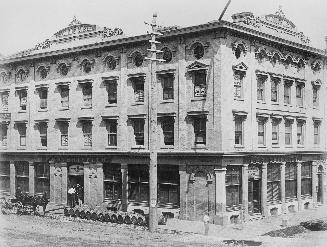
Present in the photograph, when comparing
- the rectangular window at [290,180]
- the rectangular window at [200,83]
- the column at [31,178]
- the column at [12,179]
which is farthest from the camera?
the column at [12,179]

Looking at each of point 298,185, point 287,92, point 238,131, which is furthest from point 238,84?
point 298,185

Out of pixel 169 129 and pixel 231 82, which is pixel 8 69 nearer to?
pixel 169 129

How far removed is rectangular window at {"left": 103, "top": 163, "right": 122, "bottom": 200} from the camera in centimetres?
3491

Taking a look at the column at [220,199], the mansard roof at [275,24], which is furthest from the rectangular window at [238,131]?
the mansard roof at [275,24]

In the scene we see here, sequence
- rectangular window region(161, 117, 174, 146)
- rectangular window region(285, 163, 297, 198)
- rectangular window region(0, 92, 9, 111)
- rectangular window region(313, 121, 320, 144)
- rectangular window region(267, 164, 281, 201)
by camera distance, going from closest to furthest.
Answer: rectangular window region(161, 117, 174, 146) → rectangular window region(267, 164, 281, 201) → rectangular window region(285, 163, 297, 198) → rectangular window region(313, 121, 320, 144) → rectangular window region(0, 92, 9, 111)

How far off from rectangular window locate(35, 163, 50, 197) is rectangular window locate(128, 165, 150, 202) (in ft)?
27.4

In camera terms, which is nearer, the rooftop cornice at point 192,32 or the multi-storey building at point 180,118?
the rooftop cornice at point 192,32

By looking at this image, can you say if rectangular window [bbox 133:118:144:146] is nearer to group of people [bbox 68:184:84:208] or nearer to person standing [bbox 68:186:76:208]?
person standing [bbox 68:186:76:208]

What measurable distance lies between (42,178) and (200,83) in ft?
52.5

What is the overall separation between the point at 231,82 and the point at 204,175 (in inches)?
232

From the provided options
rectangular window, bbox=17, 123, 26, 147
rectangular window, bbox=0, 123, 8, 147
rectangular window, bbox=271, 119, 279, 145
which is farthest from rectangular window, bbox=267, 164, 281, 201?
rectangular window, bbox=0, 123, 8, 147

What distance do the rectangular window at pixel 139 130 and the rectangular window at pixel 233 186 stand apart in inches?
259

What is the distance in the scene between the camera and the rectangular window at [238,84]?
31.5 meters

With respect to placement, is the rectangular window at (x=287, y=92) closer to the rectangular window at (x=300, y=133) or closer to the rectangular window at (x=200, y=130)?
the rectangular window at (x=300, y=133)
